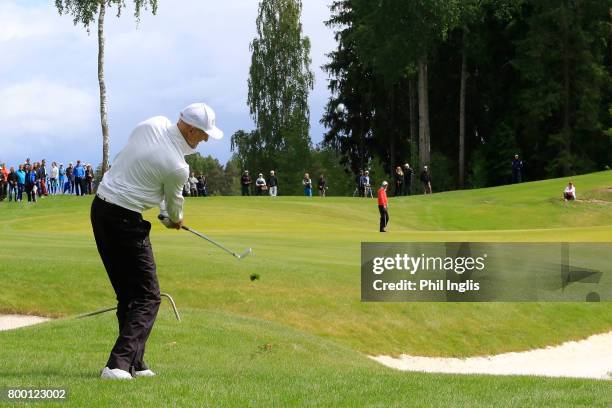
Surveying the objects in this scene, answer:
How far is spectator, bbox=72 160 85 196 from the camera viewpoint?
53469mm

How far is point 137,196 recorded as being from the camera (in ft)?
27.2

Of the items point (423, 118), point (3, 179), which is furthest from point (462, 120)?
point (3, 179)

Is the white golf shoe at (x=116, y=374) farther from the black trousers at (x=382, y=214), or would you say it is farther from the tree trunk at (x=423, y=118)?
the tree trunk at (x=423, y=118)

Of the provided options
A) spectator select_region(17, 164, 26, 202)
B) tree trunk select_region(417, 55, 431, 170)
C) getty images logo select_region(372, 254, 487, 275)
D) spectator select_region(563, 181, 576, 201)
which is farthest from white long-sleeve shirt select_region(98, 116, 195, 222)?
tree trunk select_region(417, 55, 431, 170)

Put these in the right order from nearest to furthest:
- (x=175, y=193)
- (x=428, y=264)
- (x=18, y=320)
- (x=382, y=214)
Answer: (x=175, y=193)
(x=18, y=320)
(x=428, y=264)
(x=382, y=214)

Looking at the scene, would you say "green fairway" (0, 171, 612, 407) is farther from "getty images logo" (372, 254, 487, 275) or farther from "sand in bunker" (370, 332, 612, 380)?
"getty images logo" (372, 254, 487, 275)

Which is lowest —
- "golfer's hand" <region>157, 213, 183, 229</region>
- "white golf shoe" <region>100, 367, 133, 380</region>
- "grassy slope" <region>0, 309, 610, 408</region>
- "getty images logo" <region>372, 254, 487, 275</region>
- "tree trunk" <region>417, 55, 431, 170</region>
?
"getty images logo" <region>372, 254, 487, 275</region>

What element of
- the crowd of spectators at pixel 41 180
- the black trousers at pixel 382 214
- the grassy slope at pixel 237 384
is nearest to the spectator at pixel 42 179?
the crowd of spectators at pixel 41 180

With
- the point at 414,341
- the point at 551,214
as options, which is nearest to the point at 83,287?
the point at 414,341

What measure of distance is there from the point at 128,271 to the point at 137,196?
26.8 inches

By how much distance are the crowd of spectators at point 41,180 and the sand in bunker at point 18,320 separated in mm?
31586

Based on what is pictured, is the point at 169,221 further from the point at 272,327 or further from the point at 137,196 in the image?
the point at 272,327

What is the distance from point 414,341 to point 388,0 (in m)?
47.7

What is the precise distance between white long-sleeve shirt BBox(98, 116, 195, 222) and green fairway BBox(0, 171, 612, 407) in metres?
1.58
